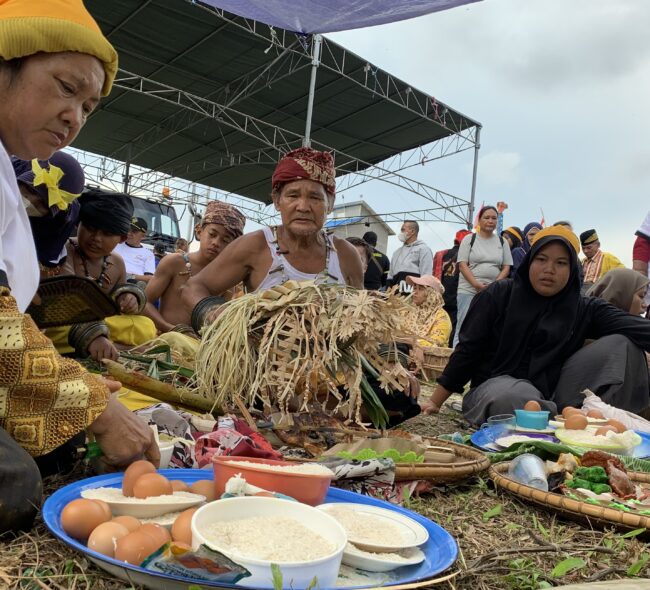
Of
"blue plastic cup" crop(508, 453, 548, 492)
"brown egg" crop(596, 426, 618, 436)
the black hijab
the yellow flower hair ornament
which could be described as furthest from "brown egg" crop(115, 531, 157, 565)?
the black hijab

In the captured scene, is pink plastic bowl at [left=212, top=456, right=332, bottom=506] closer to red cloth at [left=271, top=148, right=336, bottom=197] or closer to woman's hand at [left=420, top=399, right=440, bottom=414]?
red cloth at [left=271, top=148, right=336, bottom=197]

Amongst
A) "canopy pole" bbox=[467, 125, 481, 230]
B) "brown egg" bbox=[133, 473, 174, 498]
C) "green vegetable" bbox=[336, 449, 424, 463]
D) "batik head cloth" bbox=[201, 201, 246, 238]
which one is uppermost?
"canopy pole" bbox=[467, 125, 481, 230]

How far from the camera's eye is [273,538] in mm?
1043

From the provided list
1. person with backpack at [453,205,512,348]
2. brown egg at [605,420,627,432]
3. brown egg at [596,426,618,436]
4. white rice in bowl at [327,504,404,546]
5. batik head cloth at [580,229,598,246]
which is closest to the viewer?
white rice in bowl at [327,504,404,546]

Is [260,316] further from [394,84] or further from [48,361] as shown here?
[394,84]

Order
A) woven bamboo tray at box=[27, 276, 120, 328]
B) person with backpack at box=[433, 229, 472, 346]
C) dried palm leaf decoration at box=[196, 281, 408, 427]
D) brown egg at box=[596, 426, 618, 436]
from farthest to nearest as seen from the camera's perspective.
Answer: person with backpack at box=[433, 229, 472, 346], brown egg at box=[596, 426, 618, 436], woven bamboo tray at box=[27, 276, 120, 328], dried palm leaf decoration at box=[196, 281, 408, 427]

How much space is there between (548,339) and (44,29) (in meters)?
3.17

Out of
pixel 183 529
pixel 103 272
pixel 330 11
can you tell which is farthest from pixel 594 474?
pixel 330 11

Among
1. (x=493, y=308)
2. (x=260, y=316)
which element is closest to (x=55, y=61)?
(x=260, y=316)

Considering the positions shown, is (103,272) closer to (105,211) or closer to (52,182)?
(105,211)

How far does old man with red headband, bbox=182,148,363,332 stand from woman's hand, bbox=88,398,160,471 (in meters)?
1.36

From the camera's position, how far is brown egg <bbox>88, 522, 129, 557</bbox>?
105cm

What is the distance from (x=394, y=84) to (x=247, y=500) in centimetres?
1382

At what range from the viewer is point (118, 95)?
14.5m
